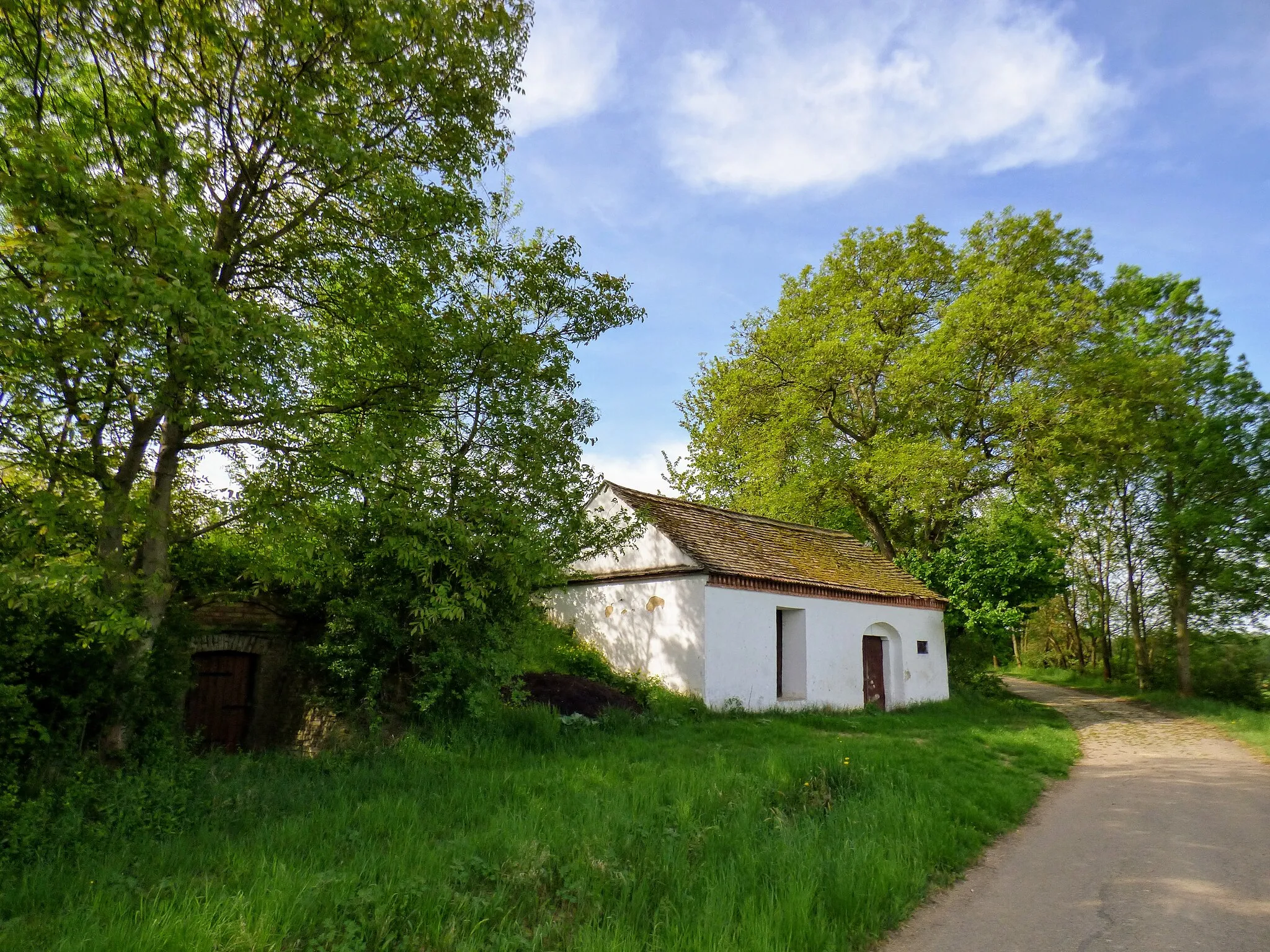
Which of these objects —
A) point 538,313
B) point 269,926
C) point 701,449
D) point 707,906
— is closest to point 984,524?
point 701,449

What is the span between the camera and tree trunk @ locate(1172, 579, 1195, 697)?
988 inches

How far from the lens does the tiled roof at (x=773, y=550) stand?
17.0m

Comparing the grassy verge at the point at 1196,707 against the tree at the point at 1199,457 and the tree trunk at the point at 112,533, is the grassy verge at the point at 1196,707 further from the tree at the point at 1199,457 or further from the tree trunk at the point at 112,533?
the tree trunk at the point at 112,533

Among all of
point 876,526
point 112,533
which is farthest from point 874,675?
point 112,533

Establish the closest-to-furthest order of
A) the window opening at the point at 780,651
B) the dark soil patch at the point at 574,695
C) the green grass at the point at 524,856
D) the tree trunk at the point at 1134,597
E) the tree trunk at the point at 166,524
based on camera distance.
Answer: the green grass at the point at 524,856 → the tree trunk at the point at 166,524 → the dark soil patch at the point at 574,695 → the window opening at the point at 780,651 → the tree trunk at the point at 1134,597

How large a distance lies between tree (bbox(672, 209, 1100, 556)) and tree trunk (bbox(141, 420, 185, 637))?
19.6 meters

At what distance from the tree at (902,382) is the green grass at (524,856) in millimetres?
15417

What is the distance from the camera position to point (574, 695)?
13.5m

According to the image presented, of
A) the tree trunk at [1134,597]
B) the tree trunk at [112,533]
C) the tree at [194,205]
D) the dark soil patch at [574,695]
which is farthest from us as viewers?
the tree trunk at [1134,597]

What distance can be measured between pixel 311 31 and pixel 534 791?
858 centimetres

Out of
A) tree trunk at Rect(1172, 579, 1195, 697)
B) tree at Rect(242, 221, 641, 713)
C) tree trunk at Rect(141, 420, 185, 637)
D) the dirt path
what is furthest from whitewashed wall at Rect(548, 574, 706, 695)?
tree trunk at Rect(1172, 579, 1195, 697)

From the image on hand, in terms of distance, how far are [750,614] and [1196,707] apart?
52.3 feet

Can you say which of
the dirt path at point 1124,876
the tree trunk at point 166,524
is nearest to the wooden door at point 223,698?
the tree trunk at point 166,524

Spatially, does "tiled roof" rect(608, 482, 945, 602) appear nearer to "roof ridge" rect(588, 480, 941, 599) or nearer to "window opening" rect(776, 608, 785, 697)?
"roof ridge" rect(588, 480, 941, 599)
